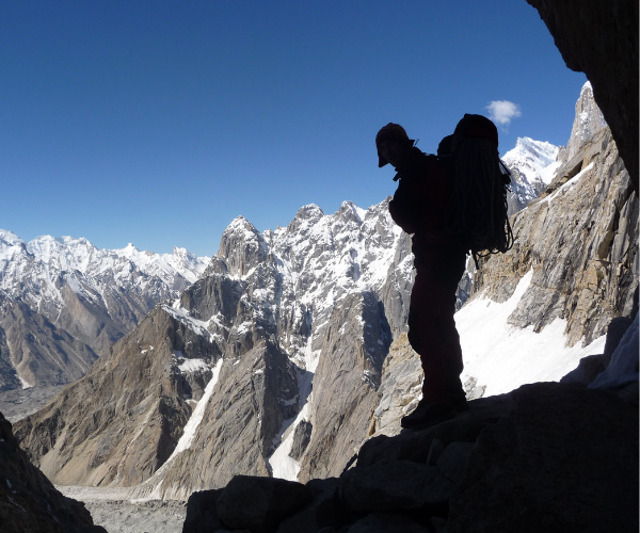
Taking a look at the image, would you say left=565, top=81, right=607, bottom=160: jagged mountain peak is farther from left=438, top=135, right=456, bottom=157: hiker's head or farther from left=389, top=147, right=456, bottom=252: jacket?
left=389, top=147, right=456, bottom=252: jacket

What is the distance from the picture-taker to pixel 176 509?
3952 inches

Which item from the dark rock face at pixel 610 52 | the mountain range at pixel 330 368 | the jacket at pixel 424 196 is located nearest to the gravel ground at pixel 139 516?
the mountain range at pixel 330 368

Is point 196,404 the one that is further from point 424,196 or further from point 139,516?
point 424,196

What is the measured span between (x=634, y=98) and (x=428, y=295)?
11.0 feet

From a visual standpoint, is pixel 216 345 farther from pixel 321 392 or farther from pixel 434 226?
pixel 434 226

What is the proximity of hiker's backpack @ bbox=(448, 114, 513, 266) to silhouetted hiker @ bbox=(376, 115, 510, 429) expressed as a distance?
0.01m

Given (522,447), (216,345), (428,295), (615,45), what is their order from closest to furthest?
(522,447) < (615,45) < (428,295) < (216,345)

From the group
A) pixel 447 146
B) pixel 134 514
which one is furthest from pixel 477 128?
pixel 134 514

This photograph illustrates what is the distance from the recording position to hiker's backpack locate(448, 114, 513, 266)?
5.66 meters

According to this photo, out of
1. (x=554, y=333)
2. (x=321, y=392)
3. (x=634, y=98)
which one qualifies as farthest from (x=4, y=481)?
(x=321, y=392)

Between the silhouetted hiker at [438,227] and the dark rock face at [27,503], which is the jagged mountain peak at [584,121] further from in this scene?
the dark rock face at [27,503]

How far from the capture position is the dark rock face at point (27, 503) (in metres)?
4.66

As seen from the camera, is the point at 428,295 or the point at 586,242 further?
the point at 586,242

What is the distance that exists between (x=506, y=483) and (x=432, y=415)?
9.60 ft
